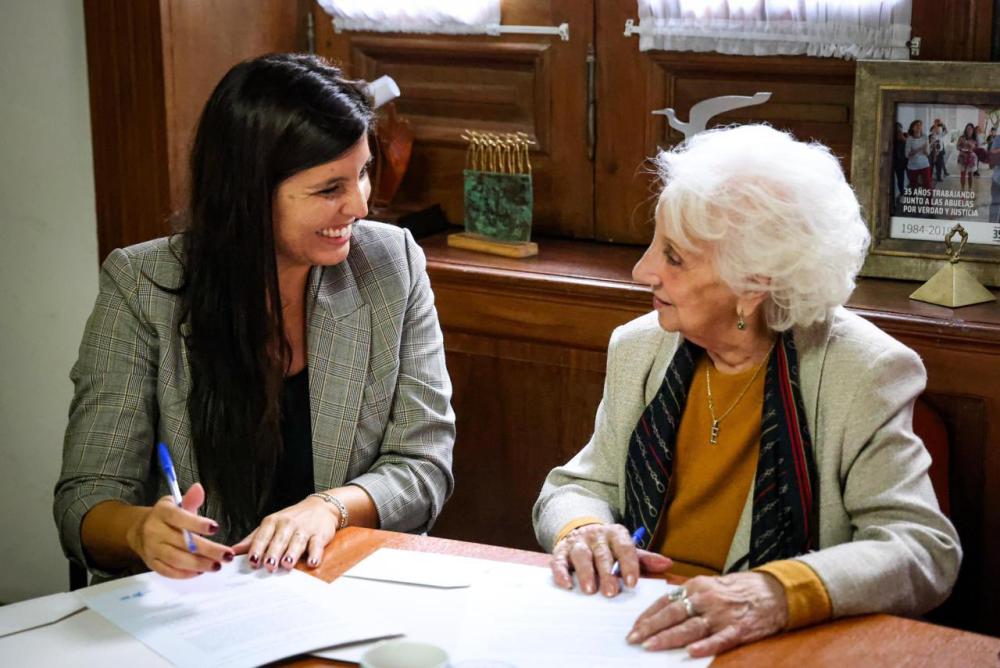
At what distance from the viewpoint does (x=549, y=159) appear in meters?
3.12

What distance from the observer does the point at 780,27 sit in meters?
2.70

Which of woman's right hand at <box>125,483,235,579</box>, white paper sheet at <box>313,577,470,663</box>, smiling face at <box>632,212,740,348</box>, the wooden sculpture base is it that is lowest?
white paper sheet at <box>313,577,470,663</box>

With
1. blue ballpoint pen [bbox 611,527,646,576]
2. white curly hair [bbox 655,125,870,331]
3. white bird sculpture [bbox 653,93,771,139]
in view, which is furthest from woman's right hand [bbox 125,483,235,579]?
white bird sculpture [bbox 653,93,771,139]

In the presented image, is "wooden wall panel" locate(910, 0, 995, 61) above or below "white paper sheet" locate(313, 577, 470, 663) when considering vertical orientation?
above

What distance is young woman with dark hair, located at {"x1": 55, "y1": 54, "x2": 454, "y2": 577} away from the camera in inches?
81.0

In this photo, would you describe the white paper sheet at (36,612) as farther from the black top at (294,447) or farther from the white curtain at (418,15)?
the white curtain at (418,15)

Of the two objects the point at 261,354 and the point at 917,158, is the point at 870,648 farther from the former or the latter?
the point at 917,158

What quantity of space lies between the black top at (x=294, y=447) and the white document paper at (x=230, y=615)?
0.43 metres

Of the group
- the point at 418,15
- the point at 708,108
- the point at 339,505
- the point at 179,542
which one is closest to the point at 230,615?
the point at 179,542

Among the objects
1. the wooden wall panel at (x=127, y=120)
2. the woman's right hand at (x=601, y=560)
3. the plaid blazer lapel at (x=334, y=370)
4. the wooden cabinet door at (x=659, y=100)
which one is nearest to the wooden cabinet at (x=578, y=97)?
the wooden cabinet door at (x=659, y=100)

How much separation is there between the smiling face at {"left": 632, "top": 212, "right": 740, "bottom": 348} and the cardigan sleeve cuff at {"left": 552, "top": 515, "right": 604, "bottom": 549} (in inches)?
12.8

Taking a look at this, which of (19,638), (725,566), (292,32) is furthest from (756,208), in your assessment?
(292,32)

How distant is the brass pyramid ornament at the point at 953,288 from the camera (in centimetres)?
240

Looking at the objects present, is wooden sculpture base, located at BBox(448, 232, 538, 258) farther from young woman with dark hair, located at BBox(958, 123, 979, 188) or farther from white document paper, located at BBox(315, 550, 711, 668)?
white document paper, located at BBox(315, 550, 711, 668)
